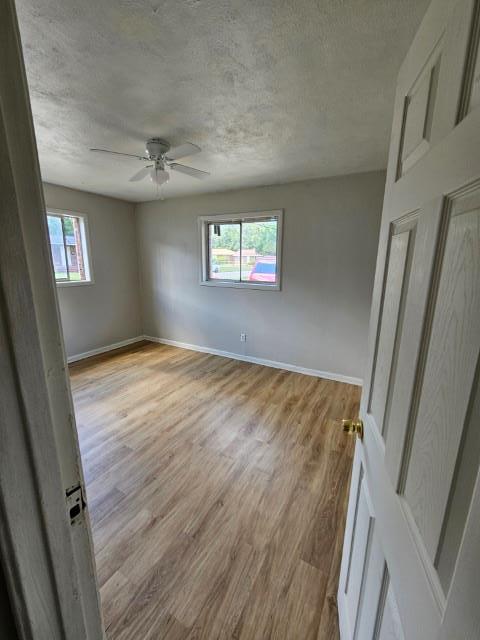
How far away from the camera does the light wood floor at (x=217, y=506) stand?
1.20 m

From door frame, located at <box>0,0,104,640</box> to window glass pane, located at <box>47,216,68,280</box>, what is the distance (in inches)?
152

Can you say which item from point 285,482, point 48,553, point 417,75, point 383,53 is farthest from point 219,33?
point 285,482

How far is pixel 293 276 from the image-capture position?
350cm

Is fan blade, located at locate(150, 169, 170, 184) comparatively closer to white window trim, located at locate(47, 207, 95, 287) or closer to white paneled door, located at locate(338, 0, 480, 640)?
white paneled door, located at locate(338, 0, 480, 640)

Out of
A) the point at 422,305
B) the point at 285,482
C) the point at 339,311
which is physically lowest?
the point at 285,482

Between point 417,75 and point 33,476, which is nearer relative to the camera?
point 33,476

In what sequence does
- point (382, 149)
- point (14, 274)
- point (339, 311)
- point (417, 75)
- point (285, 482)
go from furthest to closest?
point (339, 311), point (382, 149), point (285, 482), point (417, 75), point (14, 274)

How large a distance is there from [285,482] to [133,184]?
11.9ft

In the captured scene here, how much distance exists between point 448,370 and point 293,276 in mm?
3145

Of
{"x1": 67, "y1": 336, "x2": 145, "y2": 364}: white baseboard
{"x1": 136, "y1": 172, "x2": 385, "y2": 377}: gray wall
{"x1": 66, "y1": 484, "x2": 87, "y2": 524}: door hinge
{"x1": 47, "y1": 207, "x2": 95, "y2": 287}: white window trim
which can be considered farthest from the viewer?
{"x1": 67, "y1": 336, "x2": 145, "y2": 364}: white baseboard

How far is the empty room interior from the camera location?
43cm

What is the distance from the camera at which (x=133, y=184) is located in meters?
3.42

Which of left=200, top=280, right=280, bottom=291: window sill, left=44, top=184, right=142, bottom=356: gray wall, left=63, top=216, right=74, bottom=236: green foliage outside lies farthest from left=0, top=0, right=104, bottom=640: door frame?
left=63, top=216, right=74, bottom=236: green foliage outside

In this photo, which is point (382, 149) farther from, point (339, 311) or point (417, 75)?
point (417, 75)
